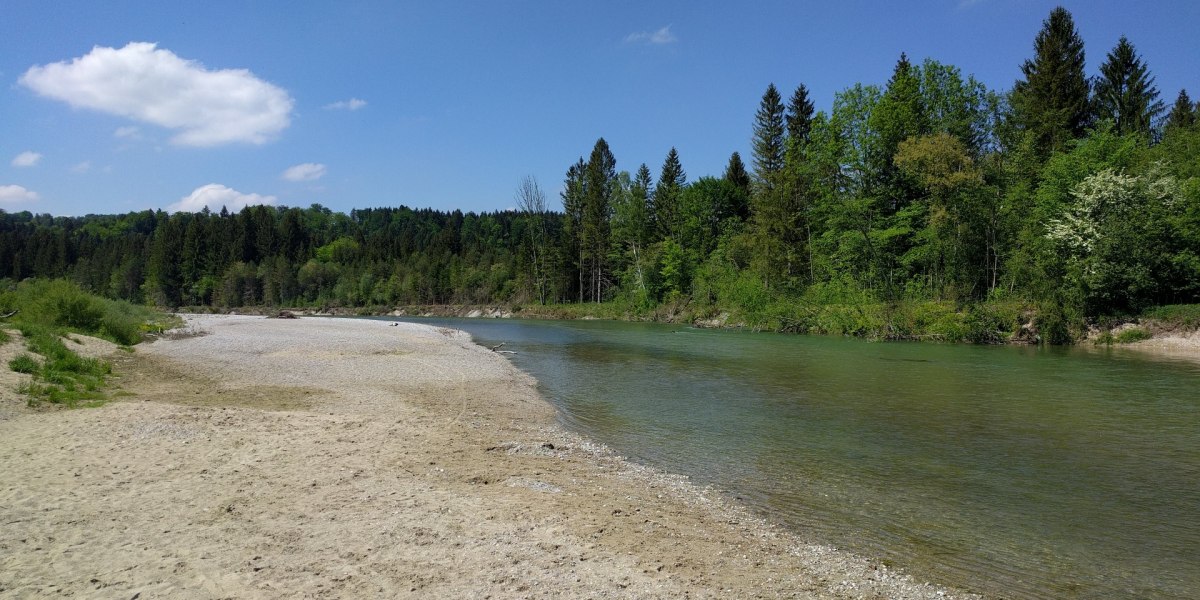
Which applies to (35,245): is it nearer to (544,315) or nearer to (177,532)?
(544,315)

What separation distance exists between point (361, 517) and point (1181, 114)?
71.4 m

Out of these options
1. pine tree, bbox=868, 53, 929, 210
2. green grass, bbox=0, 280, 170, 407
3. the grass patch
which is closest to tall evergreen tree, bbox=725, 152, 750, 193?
pine tree, bbox=868, 53, 929, 210

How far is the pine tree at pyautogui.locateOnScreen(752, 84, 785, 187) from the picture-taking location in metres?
62.5

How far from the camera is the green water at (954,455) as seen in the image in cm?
605

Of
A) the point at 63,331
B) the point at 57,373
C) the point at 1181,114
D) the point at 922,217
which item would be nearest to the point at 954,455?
the point at 57,373

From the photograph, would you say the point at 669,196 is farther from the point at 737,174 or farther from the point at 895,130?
the point at 895,130

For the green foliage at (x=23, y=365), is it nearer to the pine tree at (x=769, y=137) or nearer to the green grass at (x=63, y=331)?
the green grass at (x=63, y=331)

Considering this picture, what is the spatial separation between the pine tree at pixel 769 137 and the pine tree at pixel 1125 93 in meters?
26.6

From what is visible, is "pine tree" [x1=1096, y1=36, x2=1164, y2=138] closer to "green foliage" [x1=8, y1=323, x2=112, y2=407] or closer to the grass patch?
the grass patch

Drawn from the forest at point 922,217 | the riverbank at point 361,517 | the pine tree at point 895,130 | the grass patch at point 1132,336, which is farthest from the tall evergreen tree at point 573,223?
the riverbank at point 361,517

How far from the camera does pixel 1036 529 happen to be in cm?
676

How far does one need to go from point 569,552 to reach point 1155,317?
3943cm

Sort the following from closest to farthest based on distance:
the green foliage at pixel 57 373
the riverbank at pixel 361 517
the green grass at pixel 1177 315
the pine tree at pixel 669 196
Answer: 1. the riverbank at pixel 361 517
2. the green foliage at pixel 57 373
3. the green grass at pixel 1177 315
4. the pine tree at pixel 669 196

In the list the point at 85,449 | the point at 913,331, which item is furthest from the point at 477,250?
the point at 85,449
